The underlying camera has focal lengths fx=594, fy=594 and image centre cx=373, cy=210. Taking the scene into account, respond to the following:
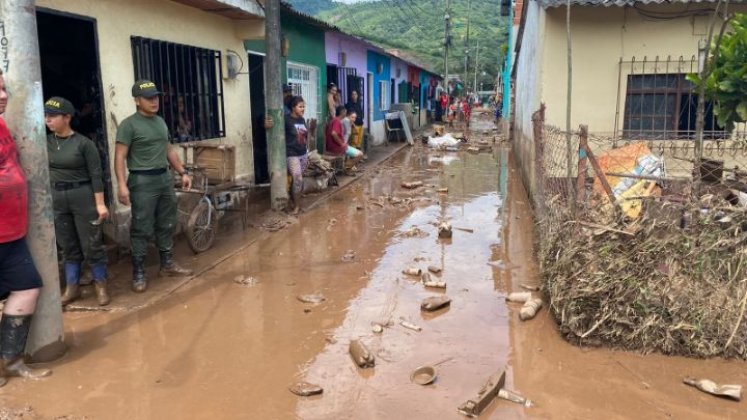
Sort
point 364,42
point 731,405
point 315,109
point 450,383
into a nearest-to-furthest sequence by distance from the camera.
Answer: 1. point 731,405
2. point 450,383
3. point 315,109
4. point 364,42

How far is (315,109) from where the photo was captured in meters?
12.8

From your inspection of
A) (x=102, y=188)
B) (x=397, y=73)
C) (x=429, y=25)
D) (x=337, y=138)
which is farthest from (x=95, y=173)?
(x=429, y=25)

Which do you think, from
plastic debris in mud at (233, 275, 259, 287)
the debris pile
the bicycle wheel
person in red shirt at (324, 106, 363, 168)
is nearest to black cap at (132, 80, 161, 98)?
the bicycle wheel

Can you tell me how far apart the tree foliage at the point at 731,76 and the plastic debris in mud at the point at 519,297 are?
2230 millimetres

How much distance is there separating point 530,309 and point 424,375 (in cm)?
137

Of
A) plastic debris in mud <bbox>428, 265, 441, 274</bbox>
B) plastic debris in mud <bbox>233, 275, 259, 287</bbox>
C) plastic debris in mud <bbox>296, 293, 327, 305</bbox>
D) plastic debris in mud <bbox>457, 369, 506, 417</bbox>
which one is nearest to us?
plastic debris in mud <bbox>457, 369, 506, 417</bbox>

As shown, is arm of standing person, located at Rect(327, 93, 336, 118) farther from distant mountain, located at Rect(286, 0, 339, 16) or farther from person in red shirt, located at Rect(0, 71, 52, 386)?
distant mountain, located at Rect(286, 0, 339, 16)

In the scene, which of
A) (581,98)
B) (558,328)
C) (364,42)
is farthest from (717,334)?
(364,42)

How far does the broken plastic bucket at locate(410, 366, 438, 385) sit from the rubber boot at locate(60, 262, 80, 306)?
2918mm

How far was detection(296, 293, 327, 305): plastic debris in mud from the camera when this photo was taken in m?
5.07

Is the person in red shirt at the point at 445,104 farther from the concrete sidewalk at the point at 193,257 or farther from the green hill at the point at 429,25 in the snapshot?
the concrete sidewalk at the point at 193,257

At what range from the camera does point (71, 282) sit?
15.9ft

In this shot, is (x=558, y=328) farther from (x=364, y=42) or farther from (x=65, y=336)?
(x=364, y=42)

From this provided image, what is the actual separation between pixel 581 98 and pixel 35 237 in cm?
849
